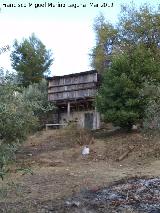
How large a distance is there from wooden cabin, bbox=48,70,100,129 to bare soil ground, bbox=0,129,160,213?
11.6 feet

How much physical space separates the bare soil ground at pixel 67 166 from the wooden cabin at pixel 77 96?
354 cm

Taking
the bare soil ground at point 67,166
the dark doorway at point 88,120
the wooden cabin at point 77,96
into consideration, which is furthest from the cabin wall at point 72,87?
the bare soil ground at point 67,166

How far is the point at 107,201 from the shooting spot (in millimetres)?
12188

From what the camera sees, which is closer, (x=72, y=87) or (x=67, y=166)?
(x=67, y=166)

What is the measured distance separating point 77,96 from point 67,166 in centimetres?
1286

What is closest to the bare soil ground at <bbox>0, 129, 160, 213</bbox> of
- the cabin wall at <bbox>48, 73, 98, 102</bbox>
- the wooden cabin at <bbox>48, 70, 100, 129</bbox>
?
the wooden cabin at <bbox>48, 70, 100, 129</bbox>

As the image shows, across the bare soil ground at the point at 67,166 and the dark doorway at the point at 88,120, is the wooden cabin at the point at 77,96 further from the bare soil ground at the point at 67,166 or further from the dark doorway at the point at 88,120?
the bare soil ground at the point at 67,166

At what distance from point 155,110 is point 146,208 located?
3.05 m

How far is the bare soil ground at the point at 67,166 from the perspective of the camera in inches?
503

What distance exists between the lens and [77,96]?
1262 inches

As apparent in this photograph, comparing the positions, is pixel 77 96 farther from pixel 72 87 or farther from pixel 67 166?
pixel 67 166

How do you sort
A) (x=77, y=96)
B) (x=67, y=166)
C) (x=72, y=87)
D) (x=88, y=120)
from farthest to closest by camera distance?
(x=88, y=120) < (x=72, y=87) < (x=77, y=96) < (x=67, y=166)

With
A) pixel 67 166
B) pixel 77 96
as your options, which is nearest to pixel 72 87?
pixel 77 96

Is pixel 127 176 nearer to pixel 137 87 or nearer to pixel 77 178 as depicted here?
pixel 77 178
